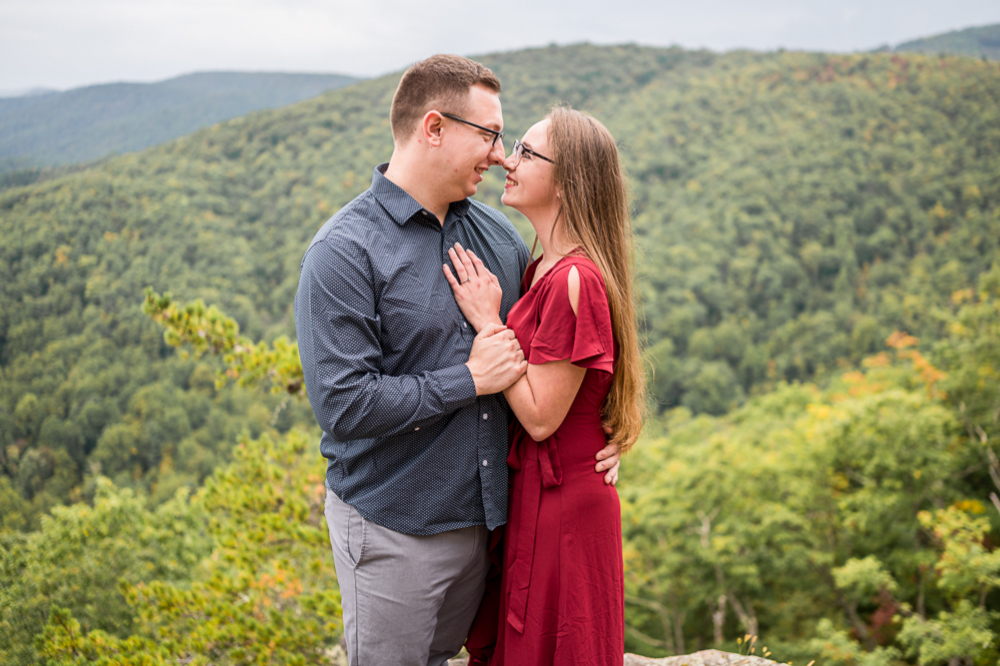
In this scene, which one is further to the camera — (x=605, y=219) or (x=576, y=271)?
(x=605, y=219)

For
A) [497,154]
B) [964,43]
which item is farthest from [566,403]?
[964,43]

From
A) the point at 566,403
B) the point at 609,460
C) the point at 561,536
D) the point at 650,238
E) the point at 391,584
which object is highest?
the point at 566,403

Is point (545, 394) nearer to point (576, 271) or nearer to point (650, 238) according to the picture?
point (576, 271)

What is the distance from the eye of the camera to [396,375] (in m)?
2.02

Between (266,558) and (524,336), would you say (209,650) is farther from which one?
(524,336)

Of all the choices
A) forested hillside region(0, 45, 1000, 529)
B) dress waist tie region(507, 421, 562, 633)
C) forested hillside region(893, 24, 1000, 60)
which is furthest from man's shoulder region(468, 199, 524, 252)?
forested hillside region(893, 24, 1000, 60)

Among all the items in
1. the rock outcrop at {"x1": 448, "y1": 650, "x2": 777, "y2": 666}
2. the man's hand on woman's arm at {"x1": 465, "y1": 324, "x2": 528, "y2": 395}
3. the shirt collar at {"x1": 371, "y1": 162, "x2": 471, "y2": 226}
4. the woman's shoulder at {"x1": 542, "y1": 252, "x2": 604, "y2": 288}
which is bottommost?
the rock outcrop at {"x1": 448, "y1": 650, "x2": 777, "y2": 666}

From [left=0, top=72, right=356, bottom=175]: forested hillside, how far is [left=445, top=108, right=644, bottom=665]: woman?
26.8 metres

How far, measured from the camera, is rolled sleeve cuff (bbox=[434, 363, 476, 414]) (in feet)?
6.38

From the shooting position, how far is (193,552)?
14.3 m

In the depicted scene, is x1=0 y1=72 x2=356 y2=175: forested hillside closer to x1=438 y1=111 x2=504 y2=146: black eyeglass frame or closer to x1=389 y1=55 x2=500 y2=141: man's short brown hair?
x1=389 y1=55 x2=500 y2=141: man's short brown hair

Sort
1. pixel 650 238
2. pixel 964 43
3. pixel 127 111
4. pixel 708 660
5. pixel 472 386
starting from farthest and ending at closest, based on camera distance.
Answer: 1. pixel 964 43
2. pixel 650 238
3. pixel 127 111
4. pixel 708 660
5. pixel 472 386

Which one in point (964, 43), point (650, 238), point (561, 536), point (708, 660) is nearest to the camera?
point (561, 536)

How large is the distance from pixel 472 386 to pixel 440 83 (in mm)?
1032
